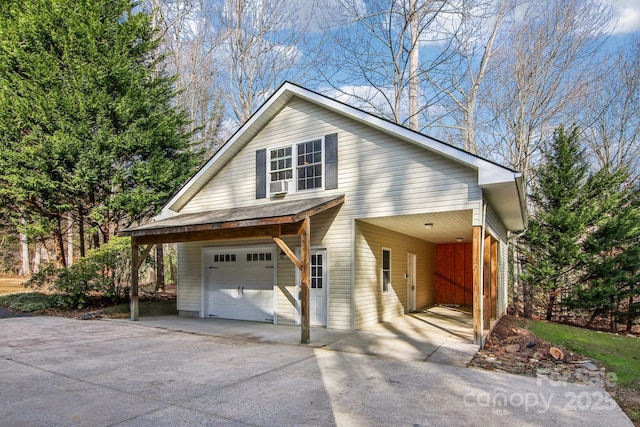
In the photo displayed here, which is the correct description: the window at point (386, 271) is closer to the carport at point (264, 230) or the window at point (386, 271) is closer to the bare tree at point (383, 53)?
the carport at point (264, 230)

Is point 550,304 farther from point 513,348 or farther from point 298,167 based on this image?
point 298,167

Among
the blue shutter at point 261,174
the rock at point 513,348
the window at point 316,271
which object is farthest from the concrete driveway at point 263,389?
the blue shutter at point 261,174

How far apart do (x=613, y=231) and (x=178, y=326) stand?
42.9 feet

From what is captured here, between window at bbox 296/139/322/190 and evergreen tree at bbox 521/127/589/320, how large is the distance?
7939mm

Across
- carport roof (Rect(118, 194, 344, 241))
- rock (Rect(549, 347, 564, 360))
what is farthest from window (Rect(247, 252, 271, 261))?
rock (Rect(549, 347, 564, 360))

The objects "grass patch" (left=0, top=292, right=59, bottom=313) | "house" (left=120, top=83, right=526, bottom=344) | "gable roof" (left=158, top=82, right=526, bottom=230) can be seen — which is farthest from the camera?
"grass patch" (left=0, top=292, right=59, bottom=313)

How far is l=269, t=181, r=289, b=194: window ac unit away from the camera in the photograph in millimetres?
9625

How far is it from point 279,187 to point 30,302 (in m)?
8.70

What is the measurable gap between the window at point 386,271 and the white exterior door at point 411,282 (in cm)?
185

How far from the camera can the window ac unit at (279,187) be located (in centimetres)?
962

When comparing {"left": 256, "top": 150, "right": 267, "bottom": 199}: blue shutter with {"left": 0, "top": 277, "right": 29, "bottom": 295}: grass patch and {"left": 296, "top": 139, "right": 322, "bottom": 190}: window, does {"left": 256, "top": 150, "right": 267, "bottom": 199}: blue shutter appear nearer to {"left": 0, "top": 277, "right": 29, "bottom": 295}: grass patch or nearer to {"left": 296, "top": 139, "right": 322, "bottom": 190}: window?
{"left": 296, "top": 139, "right": 322, "bottom": 190}: window

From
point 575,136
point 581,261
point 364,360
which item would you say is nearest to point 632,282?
point 581,261

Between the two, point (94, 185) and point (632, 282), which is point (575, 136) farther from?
point (94, 185)

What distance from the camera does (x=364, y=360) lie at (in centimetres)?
611
